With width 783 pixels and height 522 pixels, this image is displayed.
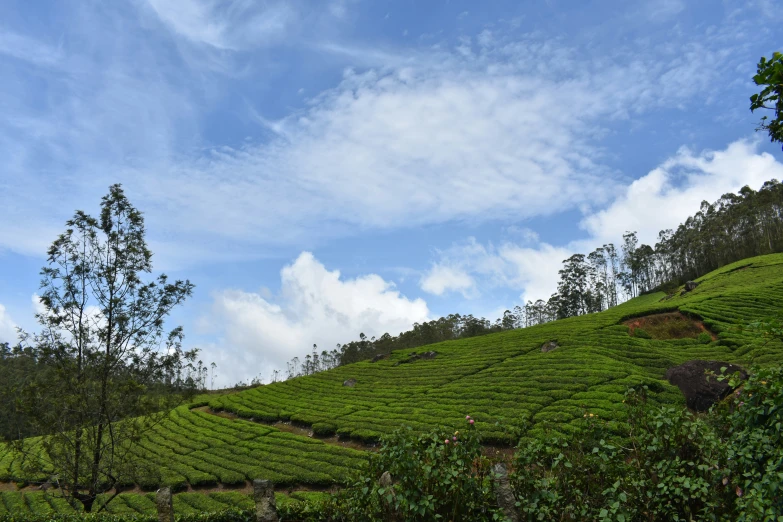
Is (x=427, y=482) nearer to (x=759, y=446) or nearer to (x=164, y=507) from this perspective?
(x=759, y=446)

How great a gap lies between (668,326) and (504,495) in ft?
116

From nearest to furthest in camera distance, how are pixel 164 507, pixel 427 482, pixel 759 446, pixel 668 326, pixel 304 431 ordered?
1. pixel 759 446
2. pixel 427 482
3. pixel 164 507
4. pixel 304 431
5. pixel 668 326

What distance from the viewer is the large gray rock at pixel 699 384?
19.1 meters

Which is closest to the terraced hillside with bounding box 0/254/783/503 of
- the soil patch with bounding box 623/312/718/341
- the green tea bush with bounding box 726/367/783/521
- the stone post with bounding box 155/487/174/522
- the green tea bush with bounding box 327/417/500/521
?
the soil patch with bounding box 623/312/718/341

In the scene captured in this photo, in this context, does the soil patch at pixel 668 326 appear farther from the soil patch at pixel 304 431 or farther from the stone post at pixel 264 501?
the stone post at pixel 264 501

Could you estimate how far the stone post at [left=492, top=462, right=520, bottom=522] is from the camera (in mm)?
5438

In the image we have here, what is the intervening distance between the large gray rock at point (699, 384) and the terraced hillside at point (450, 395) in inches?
21.3

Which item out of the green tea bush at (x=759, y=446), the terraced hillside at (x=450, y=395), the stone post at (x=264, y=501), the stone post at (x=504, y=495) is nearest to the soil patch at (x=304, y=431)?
the terraced hillside at (x=450, y=395)

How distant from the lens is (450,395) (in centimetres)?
2856

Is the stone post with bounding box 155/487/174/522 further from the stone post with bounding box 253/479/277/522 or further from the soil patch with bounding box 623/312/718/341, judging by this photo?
the soil patch with bounding box 623/312/718/341

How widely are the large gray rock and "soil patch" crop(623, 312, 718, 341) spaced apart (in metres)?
13.6

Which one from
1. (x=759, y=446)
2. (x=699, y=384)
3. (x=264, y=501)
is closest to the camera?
(x=759, y=446)

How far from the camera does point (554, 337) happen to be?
124ft

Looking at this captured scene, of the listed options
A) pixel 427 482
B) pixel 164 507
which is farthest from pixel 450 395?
pixel 427 482
